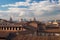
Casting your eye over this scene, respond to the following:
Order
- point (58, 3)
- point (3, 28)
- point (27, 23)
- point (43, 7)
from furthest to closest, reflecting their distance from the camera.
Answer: point (27, 23), point (3, 28), point (43, 7), point (58, 3)

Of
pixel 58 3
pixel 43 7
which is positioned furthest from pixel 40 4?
pixel 58 3

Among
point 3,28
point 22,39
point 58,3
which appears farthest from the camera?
point 3,28

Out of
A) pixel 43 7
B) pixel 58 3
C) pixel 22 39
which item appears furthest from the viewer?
pixel 43 7

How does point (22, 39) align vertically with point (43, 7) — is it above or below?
below

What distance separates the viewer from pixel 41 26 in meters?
11.1

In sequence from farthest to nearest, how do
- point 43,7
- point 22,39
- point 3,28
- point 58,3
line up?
point 3,28, point 43,7, point 58,3, point 22,39

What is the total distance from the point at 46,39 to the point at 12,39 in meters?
1.05

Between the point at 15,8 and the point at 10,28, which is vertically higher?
the point at 15,8

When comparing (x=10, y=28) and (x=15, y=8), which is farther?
(x=10, y=28)

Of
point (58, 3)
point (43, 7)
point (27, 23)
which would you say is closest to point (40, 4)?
point (43, 7)

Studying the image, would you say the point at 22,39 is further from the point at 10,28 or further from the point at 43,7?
the point at 10,28

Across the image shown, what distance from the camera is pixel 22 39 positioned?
226 inches

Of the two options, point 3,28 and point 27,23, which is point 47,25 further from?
point 3,28

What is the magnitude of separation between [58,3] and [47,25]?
11.8 ft
